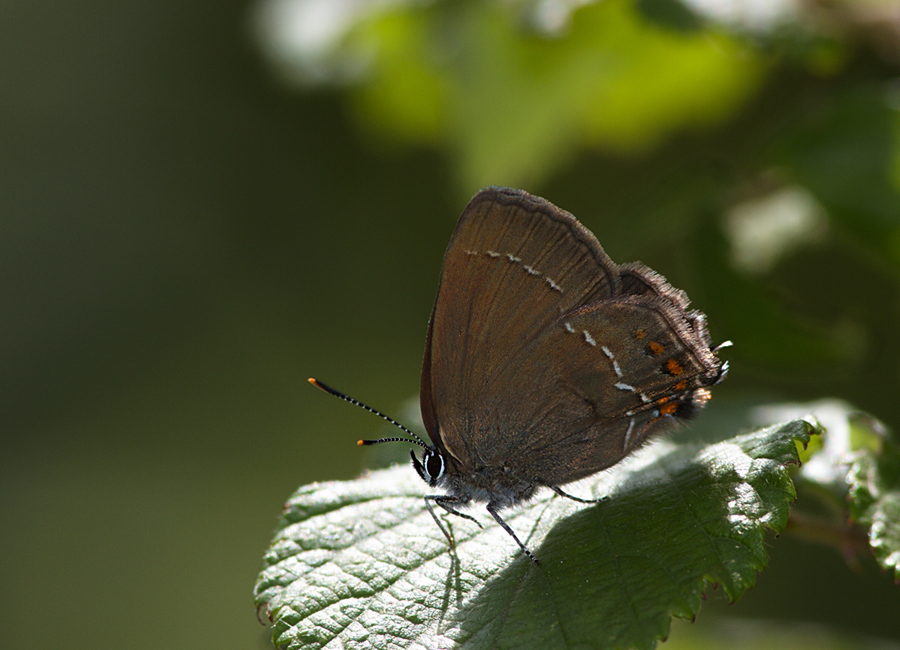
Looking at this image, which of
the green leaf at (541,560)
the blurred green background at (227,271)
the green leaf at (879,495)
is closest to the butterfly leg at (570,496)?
the green leaf at (541,560)

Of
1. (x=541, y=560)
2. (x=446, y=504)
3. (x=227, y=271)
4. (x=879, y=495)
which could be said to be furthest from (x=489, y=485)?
(x=227, y=271)

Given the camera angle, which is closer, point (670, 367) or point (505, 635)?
point (505, 635)

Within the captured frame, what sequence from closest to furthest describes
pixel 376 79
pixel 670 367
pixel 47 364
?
pixel 670 367
pixel 376 79
pixel 47 364

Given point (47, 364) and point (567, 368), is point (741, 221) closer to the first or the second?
point (567, 368)

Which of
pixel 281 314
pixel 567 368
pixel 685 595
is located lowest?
pixel 685 595

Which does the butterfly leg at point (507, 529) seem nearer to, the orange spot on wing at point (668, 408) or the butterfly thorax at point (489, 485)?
the butterfly thorax at point (489, 485)

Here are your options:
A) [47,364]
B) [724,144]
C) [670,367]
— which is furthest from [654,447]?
[47,364]

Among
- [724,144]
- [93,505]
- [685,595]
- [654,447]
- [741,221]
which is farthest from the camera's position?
[93,505]

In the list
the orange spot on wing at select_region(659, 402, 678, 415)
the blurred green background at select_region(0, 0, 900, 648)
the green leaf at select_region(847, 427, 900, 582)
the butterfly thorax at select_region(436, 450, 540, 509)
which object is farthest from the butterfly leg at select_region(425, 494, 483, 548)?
the blurred green background at select_region(0, 0, 900, 648)
